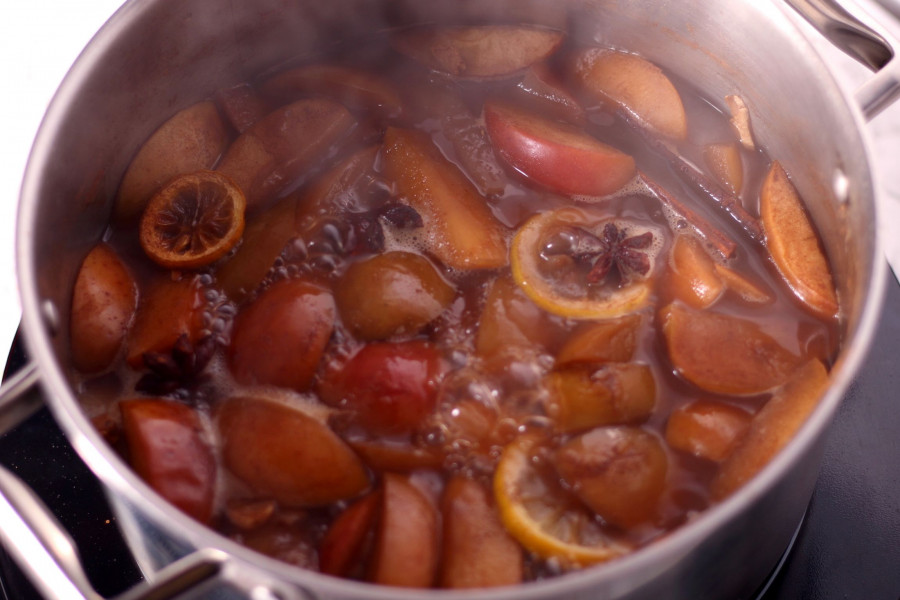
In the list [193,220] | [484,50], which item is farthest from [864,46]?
[193,220]

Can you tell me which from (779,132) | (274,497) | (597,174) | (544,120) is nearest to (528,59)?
(544,120)

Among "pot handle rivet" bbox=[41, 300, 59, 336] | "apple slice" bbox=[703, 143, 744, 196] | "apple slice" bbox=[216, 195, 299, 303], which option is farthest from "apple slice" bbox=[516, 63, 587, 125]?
"pot handle rivet" bbox=[41, 300, 59, 336]

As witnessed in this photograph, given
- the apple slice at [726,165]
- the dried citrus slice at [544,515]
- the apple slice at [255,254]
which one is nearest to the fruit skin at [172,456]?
the apple slice at [255,254]

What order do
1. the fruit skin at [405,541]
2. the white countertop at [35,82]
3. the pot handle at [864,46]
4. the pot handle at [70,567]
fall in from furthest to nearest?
the white countertop at [35,82] < the pot handle at [864,46] < the fruit skin at [405,541] < the pot handle at [70,567]

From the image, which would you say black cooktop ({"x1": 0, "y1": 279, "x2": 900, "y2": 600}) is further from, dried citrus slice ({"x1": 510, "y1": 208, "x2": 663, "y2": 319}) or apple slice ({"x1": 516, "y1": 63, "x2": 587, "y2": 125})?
apple slice ({"x1": 516, "y1": 63, "x2": 587, "y2": 125})

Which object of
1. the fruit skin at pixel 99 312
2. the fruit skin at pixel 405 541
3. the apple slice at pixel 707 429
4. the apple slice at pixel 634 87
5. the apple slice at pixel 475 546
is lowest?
the fruit skin at pixel 99 312

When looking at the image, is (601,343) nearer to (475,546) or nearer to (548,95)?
(475,546)

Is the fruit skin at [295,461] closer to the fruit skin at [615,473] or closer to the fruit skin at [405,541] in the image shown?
the fruit skin at [405,541]

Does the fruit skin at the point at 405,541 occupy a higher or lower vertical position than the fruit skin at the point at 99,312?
higher
